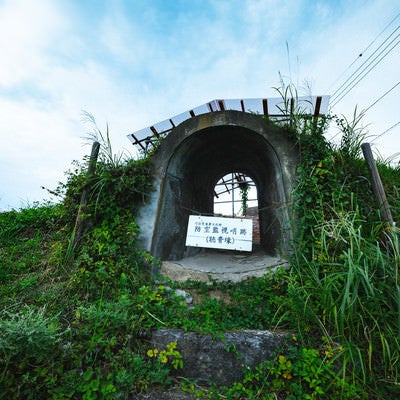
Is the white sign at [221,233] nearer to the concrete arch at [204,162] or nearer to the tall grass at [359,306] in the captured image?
the concrete arch at [204,162]

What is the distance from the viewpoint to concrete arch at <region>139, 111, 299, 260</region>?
3279mm

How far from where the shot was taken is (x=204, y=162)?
467 centimetres

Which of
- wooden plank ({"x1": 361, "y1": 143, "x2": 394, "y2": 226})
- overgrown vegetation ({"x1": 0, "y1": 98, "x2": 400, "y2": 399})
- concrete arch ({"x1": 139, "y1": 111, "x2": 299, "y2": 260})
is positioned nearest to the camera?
overgrown vegetation ({"x1": 0, "y1": 98, "x2": 400, "y2": 399})

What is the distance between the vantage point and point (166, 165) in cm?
361

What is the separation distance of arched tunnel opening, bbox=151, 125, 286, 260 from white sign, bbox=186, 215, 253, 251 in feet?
1.23

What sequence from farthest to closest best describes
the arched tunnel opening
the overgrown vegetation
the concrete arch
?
1. the arched tunnel opening
2. the concrete arch
3. the overgrown vegetation

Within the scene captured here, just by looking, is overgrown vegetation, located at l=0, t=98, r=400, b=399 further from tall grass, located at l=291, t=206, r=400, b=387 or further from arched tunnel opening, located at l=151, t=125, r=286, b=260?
arched tunnel opening, located at l=151, t=125, r=286, b=260

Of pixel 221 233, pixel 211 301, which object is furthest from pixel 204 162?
pixel 211 301

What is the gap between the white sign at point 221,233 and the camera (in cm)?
337

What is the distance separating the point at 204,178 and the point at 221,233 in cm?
188

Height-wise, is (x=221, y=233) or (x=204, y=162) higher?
(x=204, y=162)

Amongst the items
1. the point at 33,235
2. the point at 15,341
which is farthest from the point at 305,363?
the point at 33,235

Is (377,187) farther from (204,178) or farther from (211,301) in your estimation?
(204,178)

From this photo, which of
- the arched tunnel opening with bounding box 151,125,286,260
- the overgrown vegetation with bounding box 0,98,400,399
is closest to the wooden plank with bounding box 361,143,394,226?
the overgrown vegetation with bounding box 0,98,400,399
